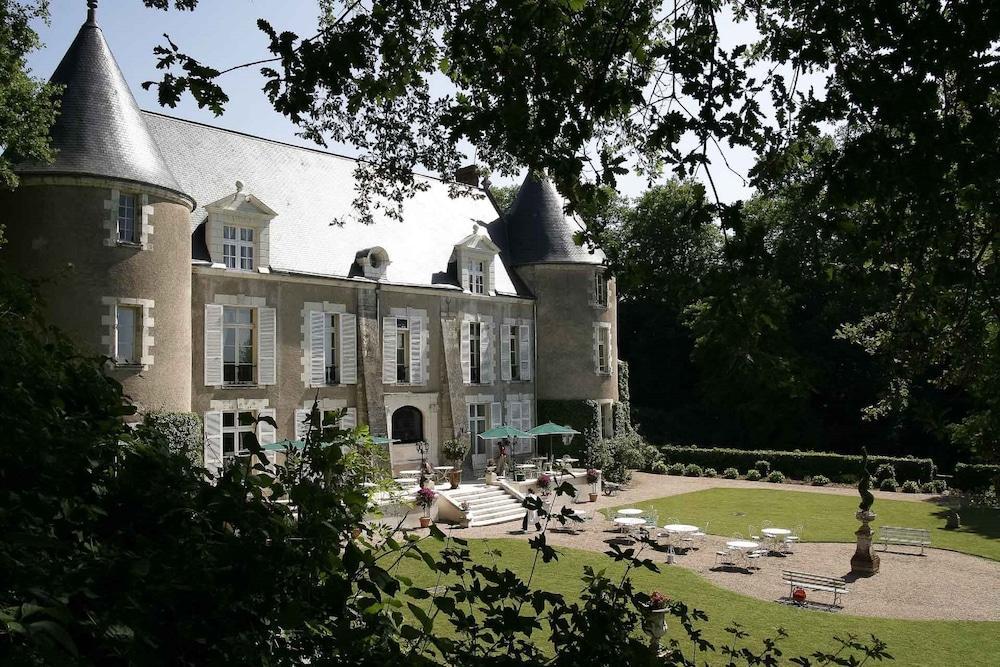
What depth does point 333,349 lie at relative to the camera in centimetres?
2311

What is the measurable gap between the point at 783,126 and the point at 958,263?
4.61ft

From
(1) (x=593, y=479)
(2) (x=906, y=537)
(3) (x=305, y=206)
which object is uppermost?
(3) (x=305, y=206)

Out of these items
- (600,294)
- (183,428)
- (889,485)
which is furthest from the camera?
(600,294)

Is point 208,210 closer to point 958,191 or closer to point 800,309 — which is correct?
point 958,191

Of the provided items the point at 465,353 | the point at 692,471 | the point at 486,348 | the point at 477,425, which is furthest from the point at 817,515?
the point at 465,353

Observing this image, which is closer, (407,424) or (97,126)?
(97,126)

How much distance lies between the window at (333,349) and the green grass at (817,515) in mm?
8981

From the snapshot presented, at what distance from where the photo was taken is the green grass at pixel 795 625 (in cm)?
1033

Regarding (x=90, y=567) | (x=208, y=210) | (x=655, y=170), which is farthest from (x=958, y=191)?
(x=208, y=210)

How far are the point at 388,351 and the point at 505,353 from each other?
542 cm

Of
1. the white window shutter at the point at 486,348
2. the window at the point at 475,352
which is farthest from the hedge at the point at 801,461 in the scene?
the window at the point at 475,352

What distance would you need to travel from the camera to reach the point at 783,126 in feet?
14.9

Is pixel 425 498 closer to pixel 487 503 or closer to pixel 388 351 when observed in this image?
pixel 487 503

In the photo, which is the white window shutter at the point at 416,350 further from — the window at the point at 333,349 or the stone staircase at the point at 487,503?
the stone staircase at the point at 487,503
